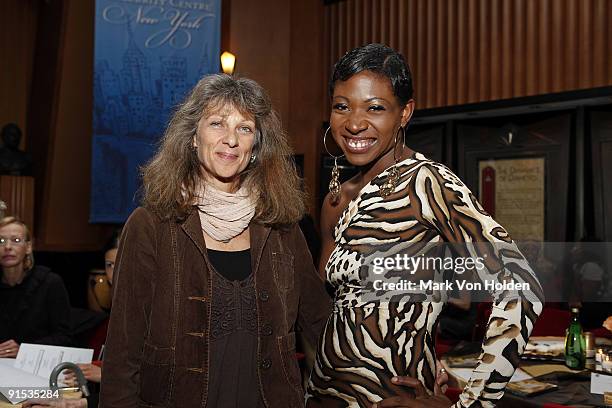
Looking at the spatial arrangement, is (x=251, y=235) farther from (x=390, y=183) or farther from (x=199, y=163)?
(x=390, y=183)

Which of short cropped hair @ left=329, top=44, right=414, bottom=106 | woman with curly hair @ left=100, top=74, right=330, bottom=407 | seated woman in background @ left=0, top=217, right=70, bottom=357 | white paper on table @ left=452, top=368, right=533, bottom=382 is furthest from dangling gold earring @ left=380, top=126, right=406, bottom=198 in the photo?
seated woman in background @ left=0, top=217, right=70, bottom=357

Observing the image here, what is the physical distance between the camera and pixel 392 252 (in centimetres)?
179

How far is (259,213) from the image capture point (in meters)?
2.06

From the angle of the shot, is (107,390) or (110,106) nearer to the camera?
(107,390)

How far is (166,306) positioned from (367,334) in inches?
20.1

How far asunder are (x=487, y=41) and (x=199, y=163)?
526cm

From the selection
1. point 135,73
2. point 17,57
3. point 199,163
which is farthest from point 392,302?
point 17,57

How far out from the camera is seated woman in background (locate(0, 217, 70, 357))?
434 centimetres

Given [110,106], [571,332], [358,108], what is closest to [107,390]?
[358,108]

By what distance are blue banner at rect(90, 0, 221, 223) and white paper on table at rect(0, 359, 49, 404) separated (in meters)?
4.41

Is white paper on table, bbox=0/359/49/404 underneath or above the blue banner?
underneath

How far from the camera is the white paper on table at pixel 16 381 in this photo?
2428 millimetres

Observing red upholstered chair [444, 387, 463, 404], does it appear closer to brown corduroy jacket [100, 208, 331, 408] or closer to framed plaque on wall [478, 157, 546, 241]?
brown corduroy jacket [100, 208, 331, 408]

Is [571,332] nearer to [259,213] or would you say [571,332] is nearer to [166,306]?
[259,213]
